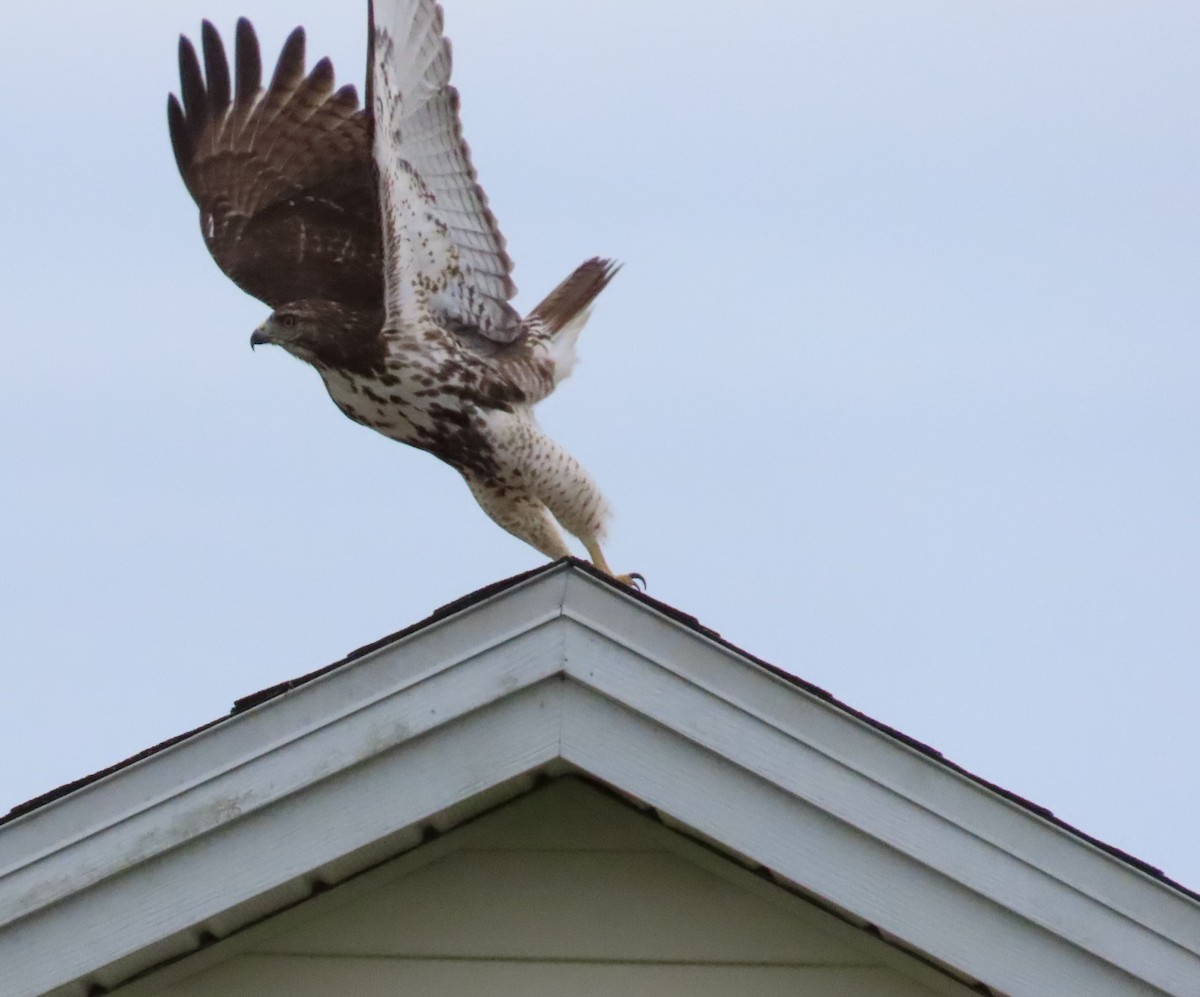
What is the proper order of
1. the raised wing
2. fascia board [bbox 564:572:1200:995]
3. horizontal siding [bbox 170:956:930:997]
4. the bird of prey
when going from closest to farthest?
1. fascia board [bbox 564:572:1200:995]
2. horizontal siding [bbox 170:956:930:997]
3. the raised wing
4. the bird of prey

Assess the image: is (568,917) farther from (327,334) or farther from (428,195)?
(428,195)

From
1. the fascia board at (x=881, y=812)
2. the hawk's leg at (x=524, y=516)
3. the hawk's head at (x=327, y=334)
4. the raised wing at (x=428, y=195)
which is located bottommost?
the fascia board at (x=881, y=812)

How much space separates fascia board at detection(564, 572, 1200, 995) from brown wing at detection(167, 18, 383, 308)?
3.81 metres

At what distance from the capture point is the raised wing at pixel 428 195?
5.80m

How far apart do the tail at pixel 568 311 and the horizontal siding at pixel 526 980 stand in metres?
3.73

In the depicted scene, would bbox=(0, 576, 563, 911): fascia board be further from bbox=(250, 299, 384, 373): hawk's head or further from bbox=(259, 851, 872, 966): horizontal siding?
bbox=(250, 299, 384, 373): hawk's head

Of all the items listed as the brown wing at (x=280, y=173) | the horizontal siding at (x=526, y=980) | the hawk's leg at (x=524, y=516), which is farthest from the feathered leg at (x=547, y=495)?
the horizontal siding at (x=526, y=980)

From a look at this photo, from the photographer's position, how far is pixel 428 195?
6266 millimetres

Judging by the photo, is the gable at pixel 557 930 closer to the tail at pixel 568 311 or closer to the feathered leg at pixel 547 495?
the feathered leg at pixel 547 495

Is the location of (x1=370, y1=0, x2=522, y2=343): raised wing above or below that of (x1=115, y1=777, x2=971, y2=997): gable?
above

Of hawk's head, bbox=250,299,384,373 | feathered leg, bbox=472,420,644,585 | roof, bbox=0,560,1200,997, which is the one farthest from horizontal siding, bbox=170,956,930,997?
hawk's head, bbox=250,299,384,373

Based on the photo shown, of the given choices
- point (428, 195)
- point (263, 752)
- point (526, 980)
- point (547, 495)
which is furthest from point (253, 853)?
point (428, 195)

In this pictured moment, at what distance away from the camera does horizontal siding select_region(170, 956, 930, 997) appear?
313cm

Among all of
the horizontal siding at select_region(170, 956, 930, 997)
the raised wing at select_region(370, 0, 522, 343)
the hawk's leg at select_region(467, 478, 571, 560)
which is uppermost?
the raised wing at select_region(370, 0, 522, 343)
